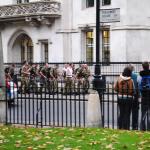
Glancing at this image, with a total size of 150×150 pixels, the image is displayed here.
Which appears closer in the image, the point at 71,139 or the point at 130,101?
the point at 71,139

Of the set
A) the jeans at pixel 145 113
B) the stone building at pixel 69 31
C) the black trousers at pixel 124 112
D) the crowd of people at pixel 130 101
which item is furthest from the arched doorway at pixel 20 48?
the jeans at pixel 145 113

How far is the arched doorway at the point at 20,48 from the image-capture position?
1680 inches

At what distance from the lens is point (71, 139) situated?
11.8m

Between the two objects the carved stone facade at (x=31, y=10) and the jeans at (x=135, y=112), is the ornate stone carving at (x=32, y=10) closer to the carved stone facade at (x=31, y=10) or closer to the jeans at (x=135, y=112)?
the carved stone facade at (x=31, y=10)

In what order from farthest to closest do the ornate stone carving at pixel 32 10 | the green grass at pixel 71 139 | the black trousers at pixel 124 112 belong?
the ornate stone carving at pixel 32 10 → the black trousers at pixel 124 112 → the green grass at pixel 71 139

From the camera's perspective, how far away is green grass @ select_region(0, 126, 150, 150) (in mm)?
10991

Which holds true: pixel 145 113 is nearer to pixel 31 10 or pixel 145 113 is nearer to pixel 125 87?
pixel 125 87

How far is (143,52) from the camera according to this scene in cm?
3556

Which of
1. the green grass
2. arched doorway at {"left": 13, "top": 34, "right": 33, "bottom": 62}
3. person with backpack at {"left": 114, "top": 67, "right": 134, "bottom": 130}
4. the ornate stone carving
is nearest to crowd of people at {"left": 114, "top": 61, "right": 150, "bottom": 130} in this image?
person with backpack at {"left": 114, "top": 67, "right": 134, "bottom": 130}

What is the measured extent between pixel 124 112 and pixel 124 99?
0.36 m

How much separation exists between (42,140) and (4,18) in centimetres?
3085

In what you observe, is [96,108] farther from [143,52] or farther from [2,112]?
[143,52]

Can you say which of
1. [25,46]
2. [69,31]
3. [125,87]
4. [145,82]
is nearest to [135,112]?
[125,87]

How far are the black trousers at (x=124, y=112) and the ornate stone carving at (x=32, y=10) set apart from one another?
962 inches
